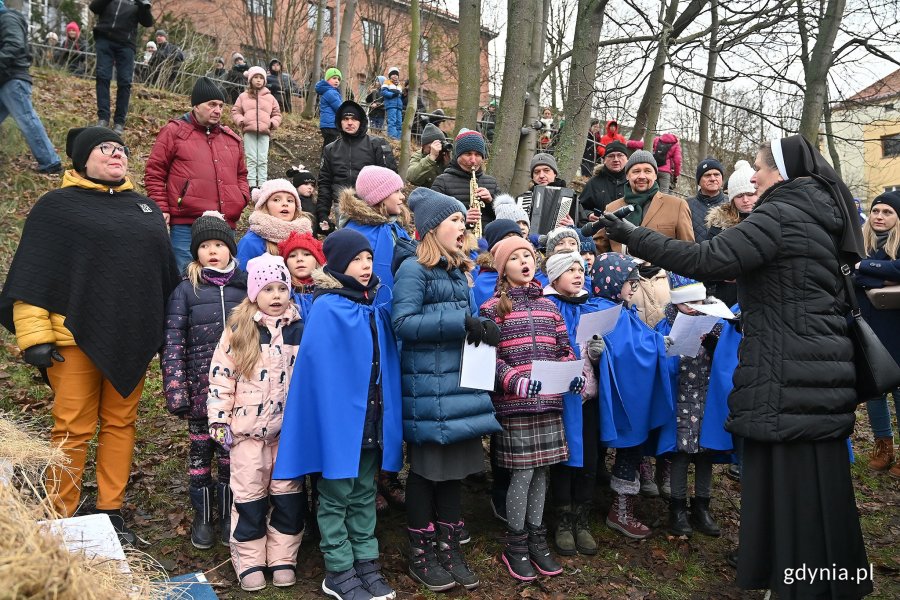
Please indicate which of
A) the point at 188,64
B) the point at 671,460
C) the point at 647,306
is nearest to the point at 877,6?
the point at 647,306

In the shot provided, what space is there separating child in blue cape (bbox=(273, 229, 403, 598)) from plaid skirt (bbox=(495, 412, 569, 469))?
689 mm

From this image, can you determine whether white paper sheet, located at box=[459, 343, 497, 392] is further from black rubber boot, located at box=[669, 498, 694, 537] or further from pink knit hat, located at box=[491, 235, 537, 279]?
black rubber boot, located at box=[669, 498, 694, 537]

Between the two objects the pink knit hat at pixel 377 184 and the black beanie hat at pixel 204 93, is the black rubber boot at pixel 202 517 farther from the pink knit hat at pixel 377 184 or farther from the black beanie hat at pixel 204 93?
the black beanie hat at pixel 204 93

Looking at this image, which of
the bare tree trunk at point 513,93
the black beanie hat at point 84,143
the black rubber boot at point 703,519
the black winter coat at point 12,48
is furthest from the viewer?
the bare tree trunk at point 513,93

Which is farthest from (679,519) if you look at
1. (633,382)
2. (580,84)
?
(580,84)

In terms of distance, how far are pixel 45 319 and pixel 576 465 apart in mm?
3250

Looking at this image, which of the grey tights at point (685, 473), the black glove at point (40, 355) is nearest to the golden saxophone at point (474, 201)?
the grey tights at point (685, 473)

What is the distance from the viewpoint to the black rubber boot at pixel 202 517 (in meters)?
4.25

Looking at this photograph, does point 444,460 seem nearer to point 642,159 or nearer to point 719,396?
point 719,396

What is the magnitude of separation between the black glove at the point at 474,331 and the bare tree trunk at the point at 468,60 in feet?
16.2

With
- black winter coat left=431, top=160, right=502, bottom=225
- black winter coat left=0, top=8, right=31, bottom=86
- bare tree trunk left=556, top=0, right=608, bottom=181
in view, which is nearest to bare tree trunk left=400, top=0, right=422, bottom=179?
bare tree trunk left=556, top=0, right=608, bottom=181

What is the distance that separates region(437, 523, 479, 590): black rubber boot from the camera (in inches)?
159

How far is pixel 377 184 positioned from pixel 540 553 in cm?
270

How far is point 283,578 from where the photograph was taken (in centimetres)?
391
